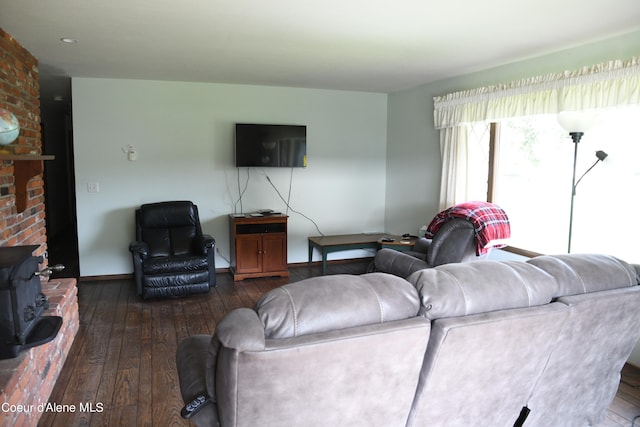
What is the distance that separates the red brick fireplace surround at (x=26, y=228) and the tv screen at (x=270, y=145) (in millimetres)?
2059

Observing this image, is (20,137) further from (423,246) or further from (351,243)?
(423,246)

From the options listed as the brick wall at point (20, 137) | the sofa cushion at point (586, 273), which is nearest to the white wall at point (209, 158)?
the brick wall at point (20, 137)

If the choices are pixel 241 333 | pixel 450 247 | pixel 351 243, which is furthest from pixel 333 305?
pixel 351 243

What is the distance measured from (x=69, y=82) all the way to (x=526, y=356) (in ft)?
17.3

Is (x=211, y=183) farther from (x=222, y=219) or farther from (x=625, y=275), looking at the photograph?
(x=625, y=275)

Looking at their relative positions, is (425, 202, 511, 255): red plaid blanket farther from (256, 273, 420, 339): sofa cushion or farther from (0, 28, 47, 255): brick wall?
(0, 28, 47, 255): brick wall

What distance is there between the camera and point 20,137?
134 inches

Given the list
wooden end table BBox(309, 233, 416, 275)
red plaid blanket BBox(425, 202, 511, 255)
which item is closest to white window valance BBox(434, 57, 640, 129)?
red plaid blanket BBox(425, 202, 511, 255)

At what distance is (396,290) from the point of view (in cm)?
146

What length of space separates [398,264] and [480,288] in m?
1.84

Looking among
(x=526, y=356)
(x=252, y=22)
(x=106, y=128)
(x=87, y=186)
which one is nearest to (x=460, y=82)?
(x=252, y=22)

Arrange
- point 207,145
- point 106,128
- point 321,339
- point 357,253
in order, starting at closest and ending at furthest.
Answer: point 321,339
point 106,128
point 207,145
point 357,253

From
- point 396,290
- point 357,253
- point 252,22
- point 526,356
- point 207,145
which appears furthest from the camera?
point 357,253

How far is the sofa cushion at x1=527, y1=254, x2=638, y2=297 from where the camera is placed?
67.4 inches
